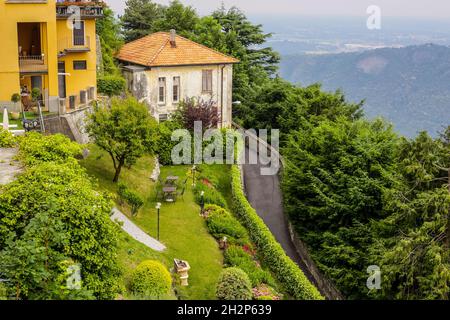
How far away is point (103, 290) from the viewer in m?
16.3

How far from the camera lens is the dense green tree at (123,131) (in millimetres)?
30234

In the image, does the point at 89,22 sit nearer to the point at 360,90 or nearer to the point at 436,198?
the point at 436,198

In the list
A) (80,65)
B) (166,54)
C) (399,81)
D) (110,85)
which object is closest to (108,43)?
(166,54)

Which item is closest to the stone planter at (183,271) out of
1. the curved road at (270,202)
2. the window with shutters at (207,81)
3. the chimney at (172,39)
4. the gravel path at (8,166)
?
the gravel path at (8,166)

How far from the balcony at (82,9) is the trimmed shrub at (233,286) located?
2241 centimetres

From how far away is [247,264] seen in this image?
26000mm

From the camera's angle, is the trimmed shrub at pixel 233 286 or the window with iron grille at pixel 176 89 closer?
the trimmed shrub at pixel 233 286

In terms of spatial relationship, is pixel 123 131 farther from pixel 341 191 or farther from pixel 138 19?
pixel 138 19

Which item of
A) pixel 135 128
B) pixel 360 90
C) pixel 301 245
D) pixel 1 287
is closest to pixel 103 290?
pixel 1 287

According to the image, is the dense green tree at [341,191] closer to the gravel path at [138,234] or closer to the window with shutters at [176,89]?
the gravel path at [138,234]

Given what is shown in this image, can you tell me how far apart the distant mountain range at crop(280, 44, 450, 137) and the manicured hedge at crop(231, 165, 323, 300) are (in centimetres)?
8369

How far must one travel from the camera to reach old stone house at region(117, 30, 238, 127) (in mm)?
44375

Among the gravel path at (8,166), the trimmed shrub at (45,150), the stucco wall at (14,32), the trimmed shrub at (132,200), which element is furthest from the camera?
the stucco wall at (14,32)

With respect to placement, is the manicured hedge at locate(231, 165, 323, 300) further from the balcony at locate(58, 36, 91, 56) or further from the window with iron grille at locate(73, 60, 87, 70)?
the balcony at locate(58, 36, 91, 56)
